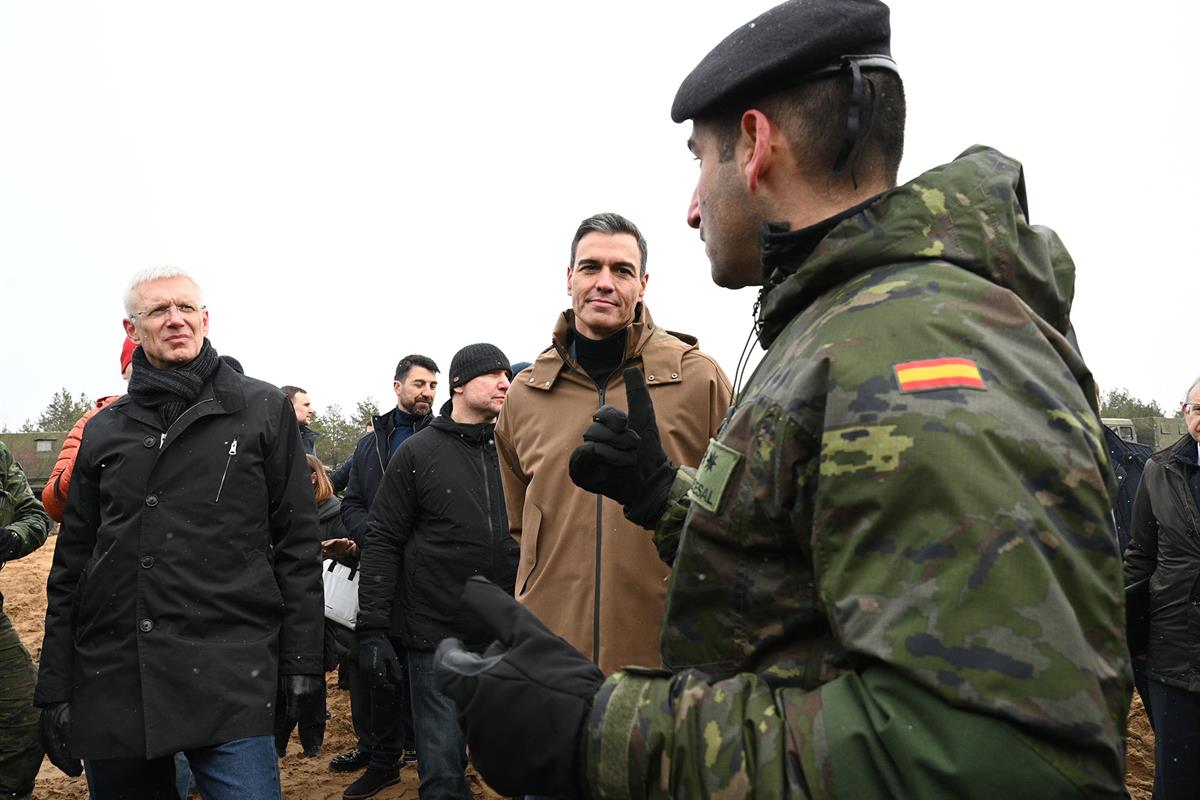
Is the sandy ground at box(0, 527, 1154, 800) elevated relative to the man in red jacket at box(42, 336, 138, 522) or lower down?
lower down

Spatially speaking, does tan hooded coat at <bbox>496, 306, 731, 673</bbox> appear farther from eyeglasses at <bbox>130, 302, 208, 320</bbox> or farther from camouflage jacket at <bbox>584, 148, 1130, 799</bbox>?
camouflage jacket at <bbox>584, 148, 1130, 799</bbox>

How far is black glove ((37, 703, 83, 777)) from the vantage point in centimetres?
316

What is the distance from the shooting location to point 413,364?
705 centimetres

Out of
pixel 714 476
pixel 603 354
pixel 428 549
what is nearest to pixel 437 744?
pixel 428 549

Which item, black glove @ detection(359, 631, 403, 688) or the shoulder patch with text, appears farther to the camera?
black glove @ detection(359, 631, 403, 688)

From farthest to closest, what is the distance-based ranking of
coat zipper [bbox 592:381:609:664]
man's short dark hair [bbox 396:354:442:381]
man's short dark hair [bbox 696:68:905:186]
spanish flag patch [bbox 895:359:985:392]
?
man's short dark hair [bbox 396:354:442:381]
coat zipper [bbox 592:381:609:664]
man's short dark hair [bbox 696:68:905:186]
spanish flag patch [bbox 895:359:985:392]

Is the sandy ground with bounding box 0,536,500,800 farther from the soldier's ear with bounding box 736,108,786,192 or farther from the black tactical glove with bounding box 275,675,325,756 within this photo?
the soldier's ear with bounding box 736,108,786,192

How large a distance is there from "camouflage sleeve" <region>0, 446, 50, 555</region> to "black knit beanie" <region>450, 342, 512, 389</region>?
205 cm

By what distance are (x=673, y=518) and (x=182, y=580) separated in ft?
6.08

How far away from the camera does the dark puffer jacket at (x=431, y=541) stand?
15.4 ft

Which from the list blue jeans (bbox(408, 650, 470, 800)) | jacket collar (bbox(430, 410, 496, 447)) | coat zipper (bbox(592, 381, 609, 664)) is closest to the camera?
coat zipper (bbox(592, 381, 609, 664))

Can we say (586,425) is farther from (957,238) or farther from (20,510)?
(20,510)

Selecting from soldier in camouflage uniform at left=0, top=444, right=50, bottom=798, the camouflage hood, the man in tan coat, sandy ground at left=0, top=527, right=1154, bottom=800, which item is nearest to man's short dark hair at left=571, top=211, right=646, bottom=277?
the man in tan coat

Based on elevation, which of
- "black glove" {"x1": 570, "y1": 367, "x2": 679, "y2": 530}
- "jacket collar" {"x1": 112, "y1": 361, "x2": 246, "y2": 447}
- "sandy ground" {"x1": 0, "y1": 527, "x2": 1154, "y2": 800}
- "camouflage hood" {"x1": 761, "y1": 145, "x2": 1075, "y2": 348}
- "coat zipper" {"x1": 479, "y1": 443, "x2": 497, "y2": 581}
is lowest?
"sandy ground" {"x1": 0, "y1": 527, "x2": 1154, "y2": 800}
